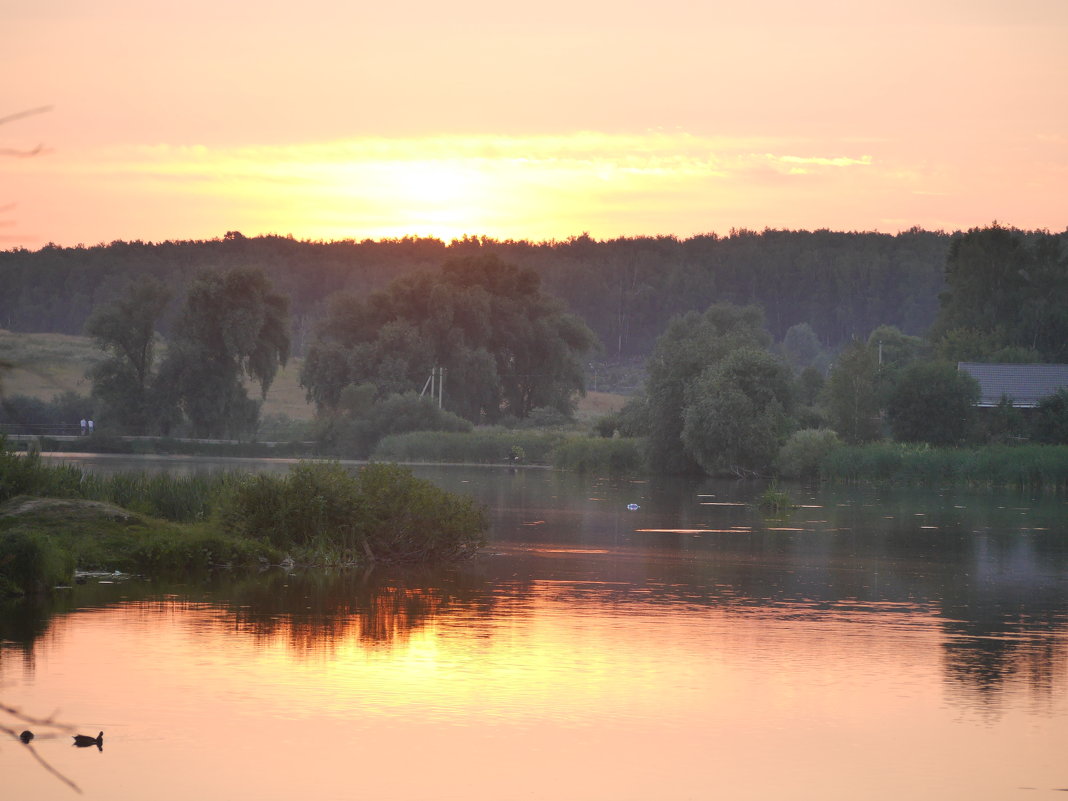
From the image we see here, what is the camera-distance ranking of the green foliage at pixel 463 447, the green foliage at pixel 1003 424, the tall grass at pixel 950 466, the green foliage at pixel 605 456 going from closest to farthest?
the tall grass at pixel 950 466
the green foliage at pixel 1003 424
the green foliage at pixel 605 456
the green foliage at pixel 463 447

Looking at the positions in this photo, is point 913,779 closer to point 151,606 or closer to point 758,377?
point 151,606

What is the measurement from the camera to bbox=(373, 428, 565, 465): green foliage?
93312mm

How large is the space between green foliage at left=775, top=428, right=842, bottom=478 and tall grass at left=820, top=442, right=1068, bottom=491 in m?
0.90

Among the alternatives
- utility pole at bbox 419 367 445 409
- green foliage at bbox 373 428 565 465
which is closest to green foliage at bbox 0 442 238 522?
green foliage at bbox 373 428 565 465

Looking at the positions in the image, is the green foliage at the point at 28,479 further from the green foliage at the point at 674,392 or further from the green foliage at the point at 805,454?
the green foliage at the point at 674,392

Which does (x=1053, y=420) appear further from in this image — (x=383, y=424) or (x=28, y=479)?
(x=28, y=479)

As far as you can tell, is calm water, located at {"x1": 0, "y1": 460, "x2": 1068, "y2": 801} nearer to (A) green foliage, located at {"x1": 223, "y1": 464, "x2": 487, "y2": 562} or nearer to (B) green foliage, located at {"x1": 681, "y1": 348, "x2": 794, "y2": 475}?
(A) green foliage, located at {"x1": 223, "y1": 464, "x2": 487, "y2": 562}

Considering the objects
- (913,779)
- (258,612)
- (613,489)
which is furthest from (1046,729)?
(613,489)

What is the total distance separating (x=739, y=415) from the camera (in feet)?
251

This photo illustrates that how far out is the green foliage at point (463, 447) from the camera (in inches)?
3674

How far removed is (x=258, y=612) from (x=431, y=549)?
8.63m

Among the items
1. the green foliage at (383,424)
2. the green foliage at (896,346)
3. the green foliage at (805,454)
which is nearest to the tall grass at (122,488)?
the green foliage at (805,454)

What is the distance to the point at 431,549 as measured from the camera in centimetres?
2988

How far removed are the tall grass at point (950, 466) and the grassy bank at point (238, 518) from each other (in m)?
40.2
